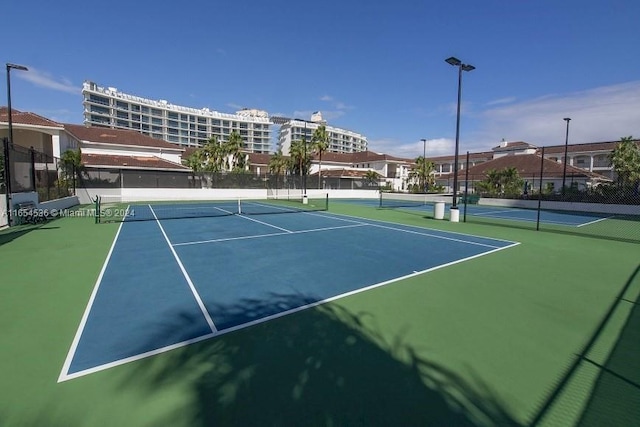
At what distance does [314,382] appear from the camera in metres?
3.51

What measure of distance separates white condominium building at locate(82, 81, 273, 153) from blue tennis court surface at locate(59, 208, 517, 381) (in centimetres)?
9648

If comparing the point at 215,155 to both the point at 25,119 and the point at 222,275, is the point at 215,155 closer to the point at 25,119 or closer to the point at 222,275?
the point at 25,119

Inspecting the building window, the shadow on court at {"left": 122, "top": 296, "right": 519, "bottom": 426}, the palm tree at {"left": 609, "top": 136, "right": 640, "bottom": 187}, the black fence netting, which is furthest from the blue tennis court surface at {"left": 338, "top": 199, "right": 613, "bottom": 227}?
the building window

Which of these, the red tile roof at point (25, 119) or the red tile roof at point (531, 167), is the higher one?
the red tile roof at point (25, 119)

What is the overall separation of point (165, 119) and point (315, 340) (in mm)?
127144

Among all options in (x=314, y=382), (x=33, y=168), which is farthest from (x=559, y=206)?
(x=33, y=168)

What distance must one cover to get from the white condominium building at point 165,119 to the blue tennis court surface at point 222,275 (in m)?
96.5

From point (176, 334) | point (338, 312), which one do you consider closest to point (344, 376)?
point (338, 312)

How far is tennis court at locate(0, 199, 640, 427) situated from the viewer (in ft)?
10.3

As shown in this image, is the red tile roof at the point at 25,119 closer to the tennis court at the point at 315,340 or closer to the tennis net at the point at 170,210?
the tennis net at the point at 170,210

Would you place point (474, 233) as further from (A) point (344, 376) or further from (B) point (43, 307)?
(B) point (43, 307)

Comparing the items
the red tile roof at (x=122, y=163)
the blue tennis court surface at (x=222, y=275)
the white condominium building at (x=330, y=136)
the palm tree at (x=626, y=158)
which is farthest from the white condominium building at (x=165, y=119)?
the blue tennis court surface at (x=222, y=275)

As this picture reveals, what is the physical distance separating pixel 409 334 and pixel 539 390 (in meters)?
1.61

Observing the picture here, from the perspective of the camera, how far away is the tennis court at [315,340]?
3.15 meters
